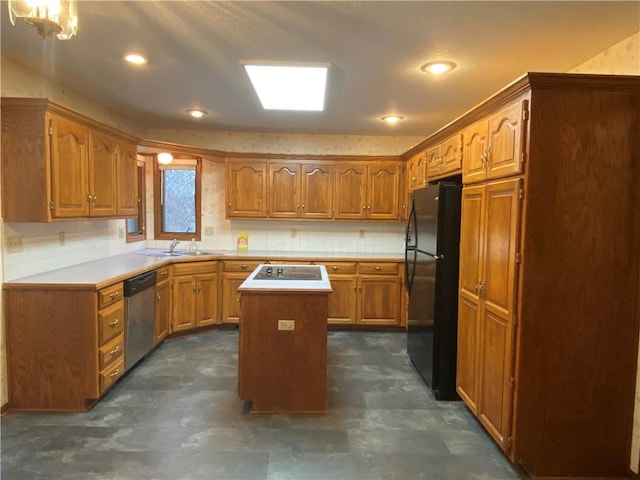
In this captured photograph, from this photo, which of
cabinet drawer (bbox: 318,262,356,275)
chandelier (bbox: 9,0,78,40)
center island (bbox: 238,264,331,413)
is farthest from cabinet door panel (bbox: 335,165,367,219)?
chandelier (bbox: 9,0,78,40)

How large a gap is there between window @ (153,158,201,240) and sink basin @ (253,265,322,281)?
7.03 ft

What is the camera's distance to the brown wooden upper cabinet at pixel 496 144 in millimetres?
2023

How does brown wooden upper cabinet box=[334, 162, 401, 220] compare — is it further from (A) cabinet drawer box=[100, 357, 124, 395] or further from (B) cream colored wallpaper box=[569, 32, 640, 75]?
(A) cabinet drawer box=[100, 357, 124, 395]

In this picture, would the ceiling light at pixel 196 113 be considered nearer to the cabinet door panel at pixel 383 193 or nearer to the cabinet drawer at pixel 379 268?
the cabinet door panel at pixel 383 193

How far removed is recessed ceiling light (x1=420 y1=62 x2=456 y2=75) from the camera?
8.73ft

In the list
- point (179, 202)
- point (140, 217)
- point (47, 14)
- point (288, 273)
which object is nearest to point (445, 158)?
point (288, 273)

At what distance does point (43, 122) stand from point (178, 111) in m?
1.60

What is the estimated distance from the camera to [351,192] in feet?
16.1

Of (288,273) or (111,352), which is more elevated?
(288,273)

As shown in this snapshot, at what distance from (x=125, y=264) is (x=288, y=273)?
1547 millimetres

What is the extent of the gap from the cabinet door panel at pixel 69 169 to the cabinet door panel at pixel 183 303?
4.67 ft


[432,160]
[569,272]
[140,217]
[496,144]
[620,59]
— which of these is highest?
[620,59]

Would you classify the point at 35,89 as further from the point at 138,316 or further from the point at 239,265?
the point at 239,265

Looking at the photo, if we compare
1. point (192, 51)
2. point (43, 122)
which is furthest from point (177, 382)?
point (192, 51)
